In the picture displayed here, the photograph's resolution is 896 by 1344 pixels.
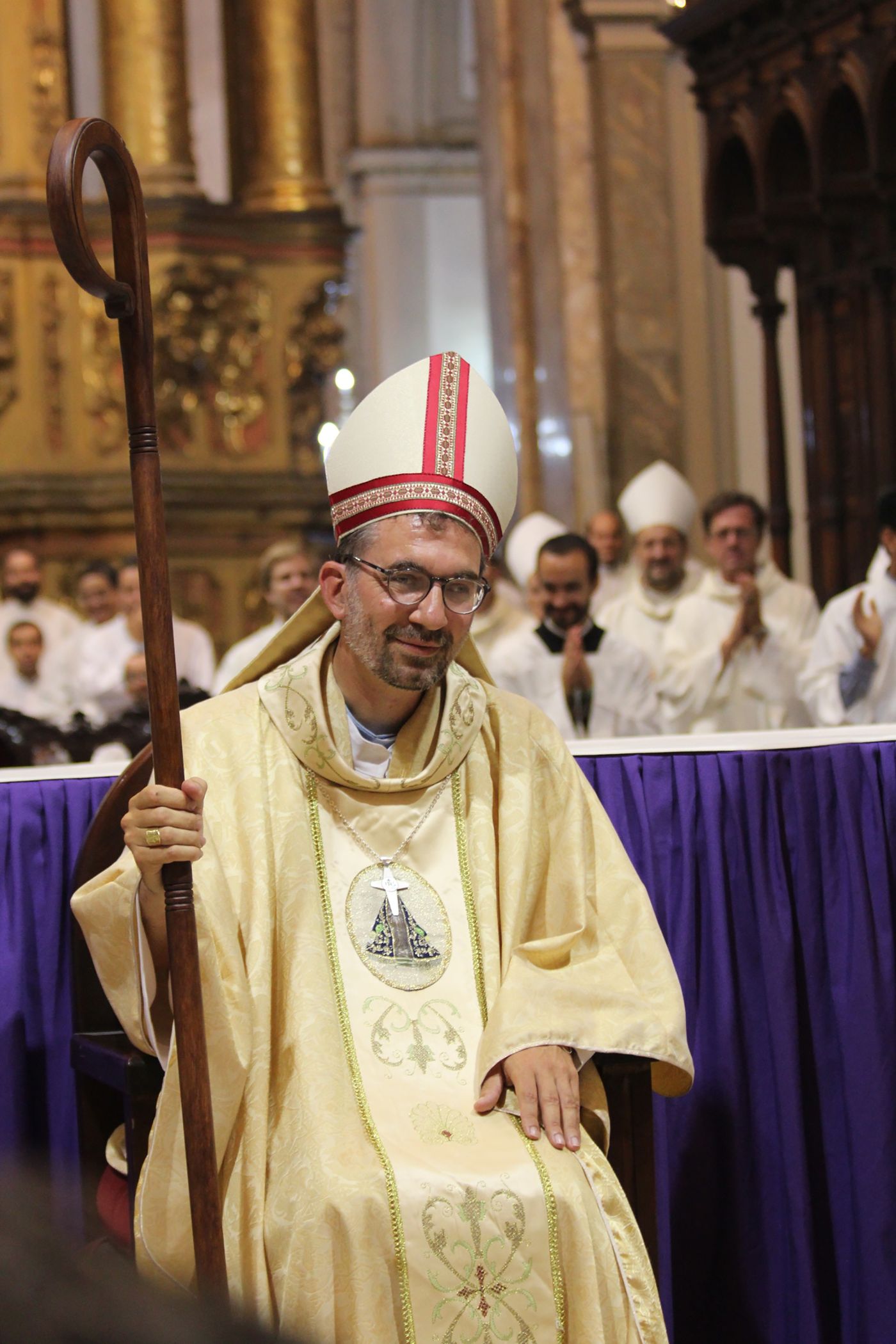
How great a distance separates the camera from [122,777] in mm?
2832

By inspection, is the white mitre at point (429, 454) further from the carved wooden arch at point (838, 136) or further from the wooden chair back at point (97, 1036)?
the carved wooden arch at point (838, 136)

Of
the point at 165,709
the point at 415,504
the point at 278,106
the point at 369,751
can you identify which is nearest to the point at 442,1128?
the point at 369,751

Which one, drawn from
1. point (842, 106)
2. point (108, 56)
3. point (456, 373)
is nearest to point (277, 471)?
point (108, 56)

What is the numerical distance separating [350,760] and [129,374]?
2.48 ft

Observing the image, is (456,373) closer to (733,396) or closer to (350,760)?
(350,760)

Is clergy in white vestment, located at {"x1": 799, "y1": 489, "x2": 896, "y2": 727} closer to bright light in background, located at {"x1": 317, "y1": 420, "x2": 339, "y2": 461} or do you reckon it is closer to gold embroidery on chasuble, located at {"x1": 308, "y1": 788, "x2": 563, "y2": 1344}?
bright light in background, located at {"x1": 317, "y1": 420, "x2": 339, "y2": 461}

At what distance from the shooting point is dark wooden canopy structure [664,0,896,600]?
8.21m

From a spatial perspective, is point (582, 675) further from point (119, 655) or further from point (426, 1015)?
point (426, 1015)

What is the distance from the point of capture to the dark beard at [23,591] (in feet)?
29.8

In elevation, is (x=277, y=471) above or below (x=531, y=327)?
below

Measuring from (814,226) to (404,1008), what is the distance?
22.7 feet

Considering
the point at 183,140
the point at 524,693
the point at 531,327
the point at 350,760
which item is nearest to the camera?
the point at 350,760

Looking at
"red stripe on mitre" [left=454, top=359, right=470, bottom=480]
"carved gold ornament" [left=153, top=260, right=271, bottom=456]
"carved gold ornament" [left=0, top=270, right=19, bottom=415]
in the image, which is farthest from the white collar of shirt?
"carved gold ornament" [left=0, top=270, right=19, bottom=415]

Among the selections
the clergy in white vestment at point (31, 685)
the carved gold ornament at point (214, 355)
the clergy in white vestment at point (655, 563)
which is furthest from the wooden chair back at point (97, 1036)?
the carved gold ornament at point (214, 355)
